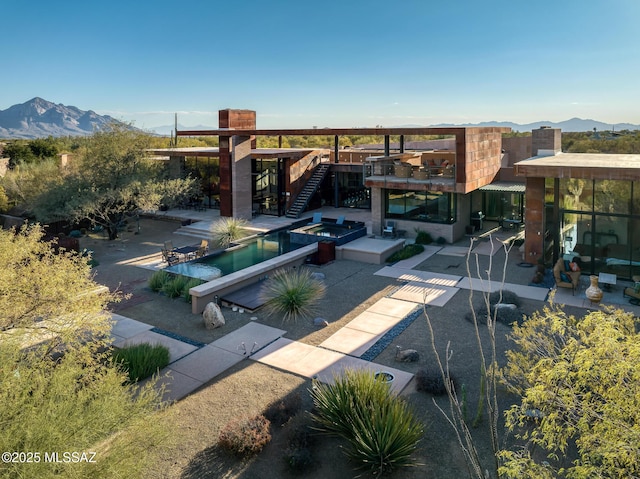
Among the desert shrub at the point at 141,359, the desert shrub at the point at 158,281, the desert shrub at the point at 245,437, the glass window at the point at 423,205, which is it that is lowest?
the desert shrub at the point at 245,437

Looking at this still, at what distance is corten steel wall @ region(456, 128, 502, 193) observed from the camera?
771 inches

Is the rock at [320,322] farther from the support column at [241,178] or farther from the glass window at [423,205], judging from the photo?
the support column at [241,178]

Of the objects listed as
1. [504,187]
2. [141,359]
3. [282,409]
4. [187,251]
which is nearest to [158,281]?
[187,251]

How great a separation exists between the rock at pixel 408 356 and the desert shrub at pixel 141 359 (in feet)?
17.1

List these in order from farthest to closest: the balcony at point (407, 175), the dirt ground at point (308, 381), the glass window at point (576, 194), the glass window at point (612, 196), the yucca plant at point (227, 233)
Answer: the yucca plant at point (227, 233) < the balcony at point (407, 175) < the glass window at point (576, 194) < the glass window at point (612, 196) < the dirt ground at point (308, 381)

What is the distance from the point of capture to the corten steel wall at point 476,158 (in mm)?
19578

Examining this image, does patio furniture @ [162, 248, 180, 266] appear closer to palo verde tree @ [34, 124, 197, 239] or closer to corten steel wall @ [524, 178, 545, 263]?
palo verde tree @ [34, 124, 197, 239]

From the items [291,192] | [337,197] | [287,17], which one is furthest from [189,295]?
[287,17]

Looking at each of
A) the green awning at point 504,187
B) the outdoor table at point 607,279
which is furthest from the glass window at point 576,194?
the green awning at point 504,187

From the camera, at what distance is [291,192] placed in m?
27.4

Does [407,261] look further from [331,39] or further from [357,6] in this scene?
[331,39]

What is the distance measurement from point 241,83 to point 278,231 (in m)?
29.6

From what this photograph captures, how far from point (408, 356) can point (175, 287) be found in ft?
26.7

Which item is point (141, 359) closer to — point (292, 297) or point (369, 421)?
point (292, 297)
